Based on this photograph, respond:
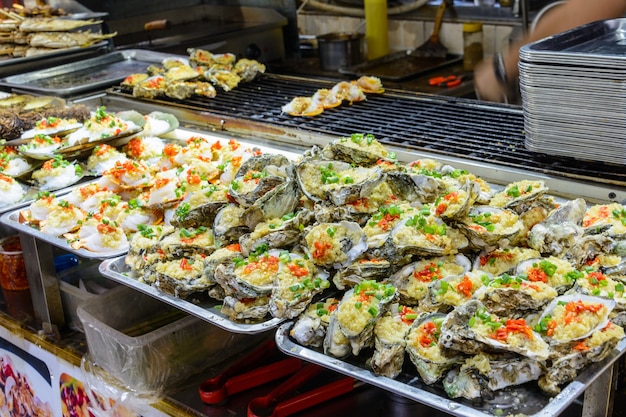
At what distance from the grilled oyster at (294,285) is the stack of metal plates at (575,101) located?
1.25 meters

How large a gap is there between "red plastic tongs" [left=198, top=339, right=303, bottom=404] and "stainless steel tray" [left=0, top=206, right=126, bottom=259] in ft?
1.91

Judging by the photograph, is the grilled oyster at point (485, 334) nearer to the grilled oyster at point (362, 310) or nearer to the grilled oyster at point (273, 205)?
the grilled oyster at point (362, 310)

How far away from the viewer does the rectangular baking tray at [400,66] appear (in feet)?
21.3

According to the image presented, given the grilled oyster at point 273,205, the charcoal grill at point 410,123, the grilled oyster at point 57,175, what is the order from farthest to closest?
the grilled oyster at point 57,175 < the charcoal grill at point 410,123 < the grilled oyster at point 273,205

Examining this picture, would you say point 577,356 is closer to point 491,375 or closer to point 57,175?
point 491,375

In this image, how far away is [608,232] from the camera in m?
2.24

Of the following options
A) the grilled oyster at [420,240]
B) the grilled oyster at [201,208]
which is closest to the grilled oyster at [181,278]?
the grilled oyster at [201,208]

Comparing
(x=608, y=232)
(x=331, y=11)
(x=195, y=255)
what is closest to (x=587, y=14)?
(x=608, y=232)

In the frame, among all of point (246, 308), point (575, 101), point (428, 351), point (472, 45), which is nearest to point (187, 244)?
point (246, 308)

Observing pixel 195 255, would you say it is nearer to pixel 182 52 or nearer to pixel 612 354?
pixel 612 354

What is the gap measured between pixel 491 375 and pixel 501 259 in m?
0.52

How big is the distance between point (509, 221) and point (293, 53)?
5.55m

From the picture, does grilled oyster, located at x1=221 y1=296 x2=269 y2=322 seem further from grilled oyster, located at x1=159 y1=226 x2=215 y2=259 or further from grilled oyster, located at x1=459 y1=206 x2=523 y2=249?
grilled oyster, located at x1=459 y1=206 x2=523 y2=249

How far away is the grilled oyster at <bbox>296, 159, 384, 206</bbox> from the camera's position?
2.44m
